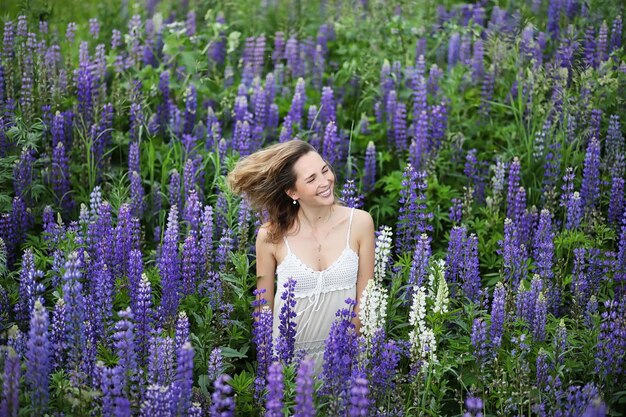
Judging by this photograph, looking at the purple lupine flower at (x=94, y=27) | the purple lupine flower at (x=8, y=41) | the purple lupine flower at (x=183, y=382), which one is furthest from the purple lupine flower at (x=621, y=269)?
the purple lupine flower at (x=94, y=27)

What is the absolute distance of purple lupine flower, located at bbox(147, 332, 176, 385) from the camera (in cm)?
334

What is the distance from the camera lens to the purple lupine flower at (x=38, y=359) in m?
3.18

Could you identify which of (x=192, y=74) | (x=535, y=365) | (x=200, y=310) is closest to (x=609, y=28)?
(x=192, y=74)

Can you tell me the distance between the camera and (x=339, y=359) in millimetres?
3350

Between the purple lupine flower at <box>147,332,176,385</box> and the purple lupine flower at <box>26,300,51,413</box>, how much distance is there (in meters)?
0.41

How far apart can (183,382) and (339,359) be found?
24.5 inches

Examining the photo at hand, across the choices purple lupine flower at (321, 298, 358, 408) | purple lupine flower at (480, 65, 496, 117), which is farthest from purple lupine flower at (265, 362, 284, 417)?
purple lupine flower at (480, 65, 496, 117)

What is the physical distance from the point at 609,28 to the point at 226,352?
470cm

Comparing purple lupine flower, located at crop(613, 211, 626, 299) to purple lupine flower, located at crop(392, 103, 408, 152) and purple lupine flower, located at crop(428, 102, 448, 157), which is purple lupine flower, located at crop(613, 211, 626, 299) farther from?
purple lupine flower, located at crop(392, 103, 408, 152)

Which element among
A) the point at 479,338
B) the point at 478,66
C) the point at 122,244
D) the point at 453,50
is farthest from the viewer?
the point at 453,50

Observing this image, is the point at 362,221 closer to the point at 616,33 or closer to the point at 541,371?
the point at 541,371

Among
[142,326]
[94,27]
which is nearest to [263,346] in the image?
[142,326]

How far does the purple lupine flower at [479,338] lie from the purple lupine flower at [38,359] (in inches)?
72.9

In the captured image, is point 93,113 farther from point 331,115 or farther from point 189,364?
point 189,364
